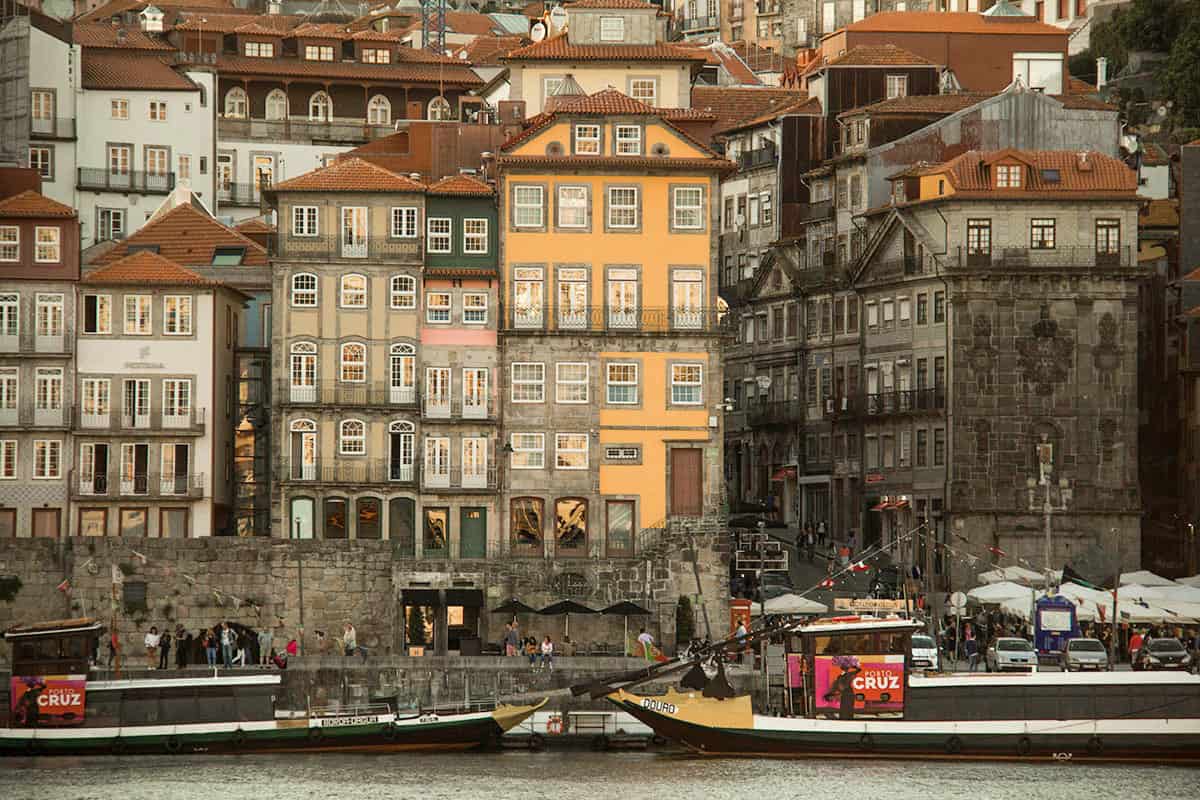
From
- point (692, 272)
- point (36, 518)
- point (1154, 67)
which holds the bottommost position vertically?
point (36, 518)

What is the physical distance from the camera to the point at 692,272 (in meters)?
92.7

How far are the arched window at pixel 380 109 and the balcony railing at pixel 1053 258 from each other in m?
37.2

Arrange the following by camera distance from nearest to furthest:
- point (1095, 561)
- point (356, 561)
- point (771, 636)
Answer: point (771, 636), point (356, 561), point (1095, 561)

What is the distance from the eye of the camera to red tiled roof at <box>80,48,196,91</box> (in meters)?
120

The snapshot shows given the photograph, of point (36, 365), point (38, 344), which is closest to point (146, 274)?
point (38, 344)

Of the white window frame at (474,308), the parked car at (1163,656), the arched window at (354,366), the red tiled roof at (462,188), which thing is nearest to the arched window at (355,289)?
the arched window at (354,366)

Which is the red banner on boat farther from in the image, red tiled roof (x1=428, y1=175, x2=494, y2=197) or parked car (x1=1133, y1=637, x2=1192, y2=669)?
parked car (x1=1133, y1=637, x2=1192, y2=669)

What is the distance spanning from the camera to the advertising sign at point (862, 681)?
251 feet

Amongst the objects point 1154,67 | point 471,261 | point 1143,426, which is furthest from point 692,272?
point 1154,67

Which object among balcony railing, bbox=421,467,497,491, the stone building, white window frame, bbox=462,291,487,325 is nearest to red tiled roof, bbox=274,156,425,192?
white window frame, bbox=462,291,487,325

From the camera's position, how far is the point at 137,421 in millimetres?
92625

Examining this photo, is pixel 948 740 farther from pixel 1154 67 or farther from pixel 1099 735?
pixel 1154 67

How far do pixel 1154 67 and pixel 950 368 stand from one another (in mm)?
55362

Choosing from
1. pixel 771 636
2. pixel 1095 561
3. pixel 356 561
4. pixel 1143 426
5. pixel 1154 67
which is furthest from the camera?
pixel 1154 67
